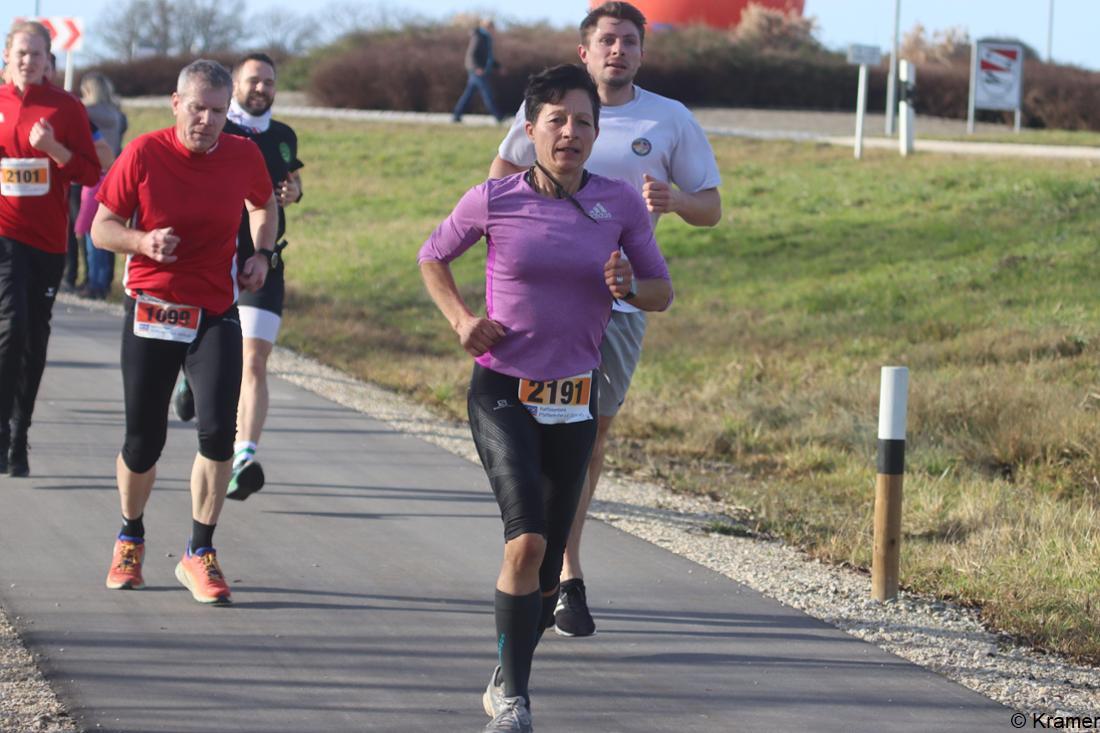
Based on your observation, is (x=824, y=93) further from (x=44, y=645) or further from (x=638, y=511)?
(x=44, y=645)

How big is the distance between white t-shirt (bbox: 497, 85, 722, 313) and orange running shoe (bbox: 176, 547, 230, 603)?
1800mm

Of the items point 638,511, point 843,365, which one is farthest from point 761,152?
point 638,511

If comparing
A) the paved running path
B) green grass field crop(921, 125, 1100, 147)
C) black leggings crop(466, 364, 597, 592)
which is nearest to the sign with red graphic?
green grass field crop(921, 125, 1100, 147)

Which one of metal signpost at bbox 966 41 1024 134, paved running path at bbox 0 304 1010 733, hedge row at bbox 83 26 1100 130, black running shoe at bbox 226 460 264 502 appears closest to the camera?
paved running path at bbox 0 304 1010 733

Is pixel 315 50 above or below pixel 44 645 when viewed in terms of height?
above

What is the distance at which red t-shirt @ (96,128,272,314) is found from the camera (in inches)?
235

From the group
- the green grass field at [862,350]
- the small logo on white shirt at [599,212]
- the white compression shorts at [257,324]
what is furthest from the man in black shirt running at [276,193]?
the small logo on white shirt at [599,212]

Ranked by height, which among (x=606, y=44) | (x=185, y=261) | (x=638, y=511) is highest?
(x=606, y=44)

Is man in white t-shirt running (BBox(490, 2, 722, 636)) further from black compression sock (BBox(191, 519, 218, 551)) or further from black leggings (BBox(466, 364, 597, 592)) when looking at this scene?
black compression sock (BBox(191, 519, 218, 551))

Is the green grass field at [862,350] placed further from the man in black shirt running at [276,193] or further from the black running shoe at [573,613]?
the man in black shirt running at [276,193]

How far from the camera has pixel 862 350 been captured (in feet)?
42.6

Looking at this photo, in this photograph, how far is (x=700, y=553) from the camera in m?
7.32

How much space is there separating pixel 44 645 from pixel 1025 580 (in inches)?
152

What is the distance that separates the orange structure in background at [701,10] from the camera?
46.0 m
